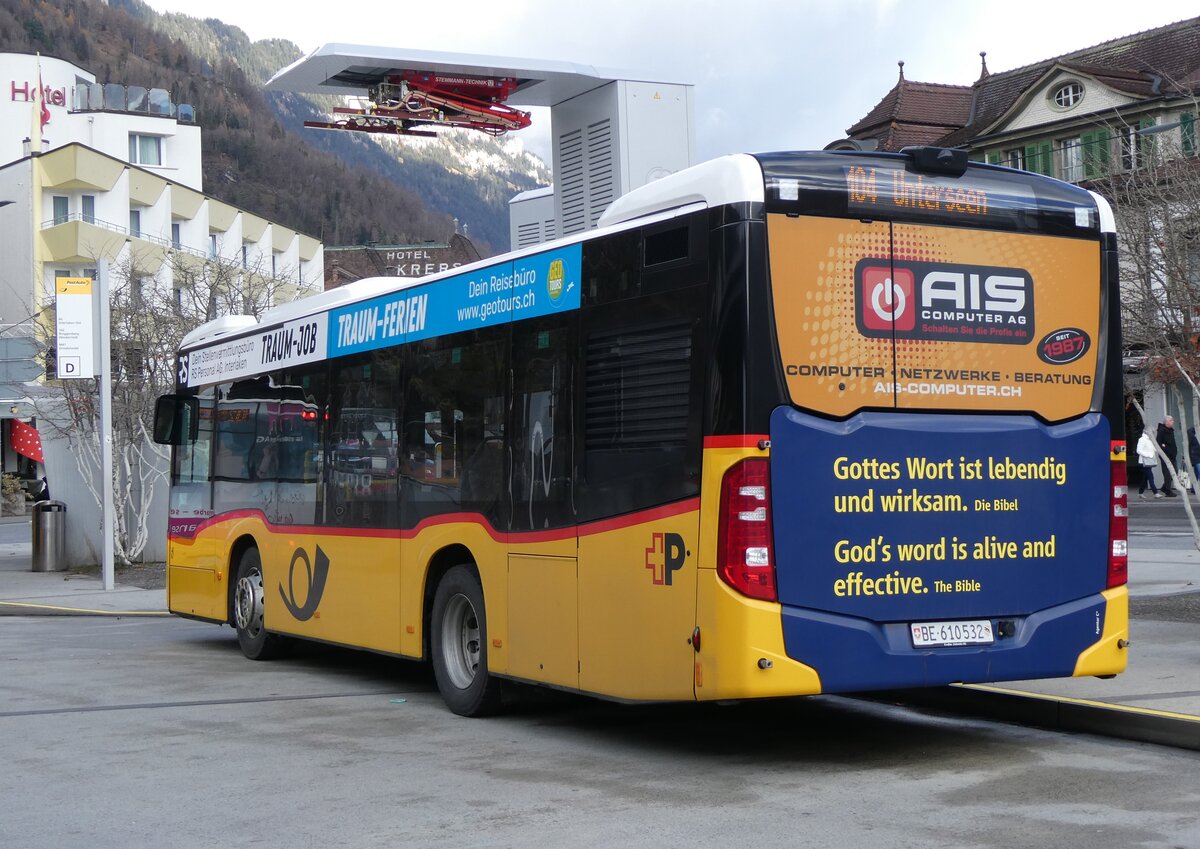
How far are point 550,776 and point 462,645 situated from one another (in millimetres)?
2443

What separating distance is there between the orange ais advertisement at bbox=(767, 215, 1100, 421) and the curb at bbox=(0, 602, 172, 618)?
1341cm

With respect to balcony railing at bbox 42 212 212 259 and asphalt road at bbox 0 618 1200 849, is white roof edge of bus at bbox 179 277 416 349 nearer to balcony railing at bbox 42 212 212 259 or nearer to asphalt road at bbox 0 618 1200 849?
asphalt road at bbox 0 618 1200 849

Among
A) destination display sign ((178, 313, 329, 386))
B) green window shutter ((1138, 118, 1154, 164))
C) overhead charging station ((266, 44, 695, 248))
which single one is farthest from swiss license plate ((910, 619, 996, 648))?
green window shutter ((1138, 118, 1154, 164))

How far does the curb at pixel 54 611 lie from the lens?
19.4 m

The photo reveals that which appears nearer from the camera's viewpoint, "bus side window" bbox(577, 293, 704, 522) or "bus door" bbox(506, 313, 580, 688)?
"bus side window" bbox(577, 293, 704, 522)

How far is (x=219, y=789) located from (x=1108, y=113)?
41.7m

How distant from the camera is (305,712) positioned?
34.9ft

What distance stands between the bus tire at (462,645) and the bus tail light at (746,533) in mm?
2562

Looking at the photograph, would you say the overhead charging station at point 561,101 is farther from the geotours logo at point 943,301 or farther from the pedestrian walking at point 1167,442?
the pedestrian walking at point 1167,442

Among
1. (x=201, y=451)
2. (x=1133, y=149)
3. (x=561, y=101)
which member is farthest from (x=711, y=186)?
(x=1133, y=149)

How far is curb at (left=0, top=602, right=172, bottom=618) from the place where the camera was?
19406 millimetres

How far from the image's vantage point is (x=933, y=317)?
324 inches

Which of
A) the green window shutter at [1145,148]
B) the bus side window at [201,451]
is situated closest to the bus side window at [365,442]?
the bus side window at [201,451]

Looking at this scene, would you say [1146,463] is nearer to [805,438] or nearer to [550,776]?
[805,438]
